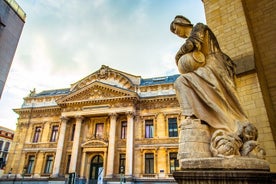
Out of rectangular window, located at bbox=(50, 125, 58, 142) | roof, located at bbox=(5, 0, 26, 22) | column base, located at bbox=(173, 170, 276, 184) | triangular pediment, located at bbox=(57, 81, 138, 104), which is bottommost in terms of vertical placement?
column base, located at bbox=(173, 170, 276, 184)

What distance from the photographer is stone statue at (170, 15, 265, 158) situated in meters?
2.28

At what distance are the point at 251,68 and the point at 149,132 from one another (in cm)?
1808

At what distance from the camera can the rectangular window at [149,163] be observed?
65.6 ft

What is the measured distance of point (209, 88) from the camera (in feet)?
8.91

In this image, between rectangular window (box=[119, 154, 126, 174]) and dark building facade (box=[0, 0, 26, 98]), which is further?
rectangular window (box=[119, 154, 126, 174])

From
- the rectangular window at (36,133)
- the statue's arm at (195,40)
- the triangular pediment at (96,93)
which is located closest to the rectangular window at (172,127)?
the triangular pediment at (96,93)

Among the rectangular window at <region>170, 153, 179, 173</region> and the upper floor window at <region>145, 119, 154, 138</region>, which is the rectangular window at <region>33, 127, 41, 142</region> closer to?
the upper floor window at <region>145, 119, 154, 138</region>

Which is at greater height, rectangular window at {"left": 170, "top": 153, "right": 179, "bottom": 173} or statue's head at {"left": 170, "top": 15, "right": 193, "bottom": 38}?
statue's head at {"left": 170, "top": 15, "right": 193, "bottom": 38}

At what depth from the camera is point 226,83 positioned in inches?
110

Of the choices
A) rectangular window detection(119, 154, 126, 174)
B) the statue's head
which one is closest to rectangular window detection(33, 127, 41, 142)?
rectangular window detection(119, 154, 126, 174)

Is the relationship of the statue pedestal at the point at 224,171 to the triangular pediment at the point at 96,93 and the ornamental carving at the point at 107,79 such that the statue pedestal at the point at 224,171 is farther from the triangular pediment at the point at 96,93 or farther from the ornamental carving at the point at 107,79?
the ornamental carving at the point at 107,79

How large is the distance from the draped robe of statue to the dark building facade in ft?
19.9

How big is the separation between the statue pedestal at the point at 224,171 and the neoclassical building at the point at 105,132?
1837cm

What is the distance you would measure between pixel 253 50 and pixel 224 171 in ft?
12.8
